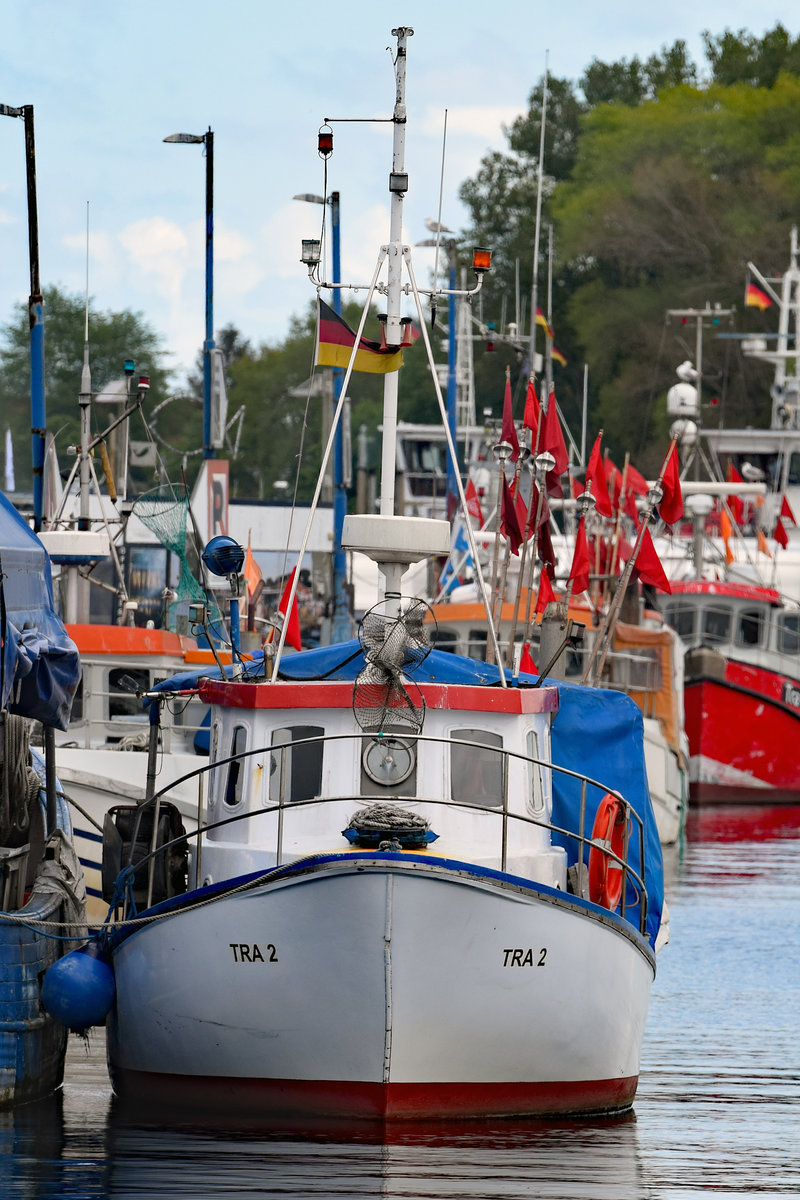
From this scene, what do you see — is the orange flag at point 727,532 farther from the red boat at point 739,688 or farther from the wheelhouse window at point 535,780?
the wheelhouse window at point 535,780

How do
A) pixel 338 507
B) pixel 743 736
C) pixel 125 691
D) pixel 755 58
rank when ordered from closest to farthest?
pixel 125 691 → pixel 338 507 → pixel 743 736 → pixel 755 58

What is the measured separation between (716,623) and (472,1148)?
31.9m

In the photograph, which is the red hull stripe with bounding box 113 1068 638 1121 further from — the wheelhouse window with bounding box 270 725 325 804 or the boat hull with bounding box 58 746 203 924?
the boat hull with bounding box 58 746 203 924

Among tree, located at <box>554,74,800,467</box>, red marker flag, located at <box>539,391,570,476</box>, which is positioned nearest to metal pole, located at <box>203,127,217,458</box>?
red marker flag, located at <box>539,391,570,476</box>

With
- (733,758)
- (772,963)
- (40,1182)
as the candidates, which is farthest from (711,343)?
(40,1182)

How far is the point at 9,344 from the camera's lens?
4001 inches

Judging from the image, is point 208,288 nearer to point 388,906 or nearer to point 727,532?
point 727,532

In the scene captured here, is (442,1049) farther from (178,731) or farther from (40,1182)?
(178,731)

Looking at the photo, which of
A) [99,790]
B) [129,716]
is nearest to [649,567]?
[99,790]

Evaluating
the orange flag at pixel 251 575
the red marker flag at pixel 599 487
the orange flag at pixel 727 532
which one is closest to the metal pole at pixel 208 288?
the orange flag at pixel 251 575

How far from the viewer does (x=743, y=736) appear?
1650 inches

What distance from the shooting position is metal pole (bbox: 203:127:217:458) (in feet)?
102

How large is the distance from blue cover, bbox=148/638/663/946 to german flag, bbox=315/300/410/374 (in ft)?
7.36

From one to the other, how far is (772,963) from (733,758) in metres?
19.5
